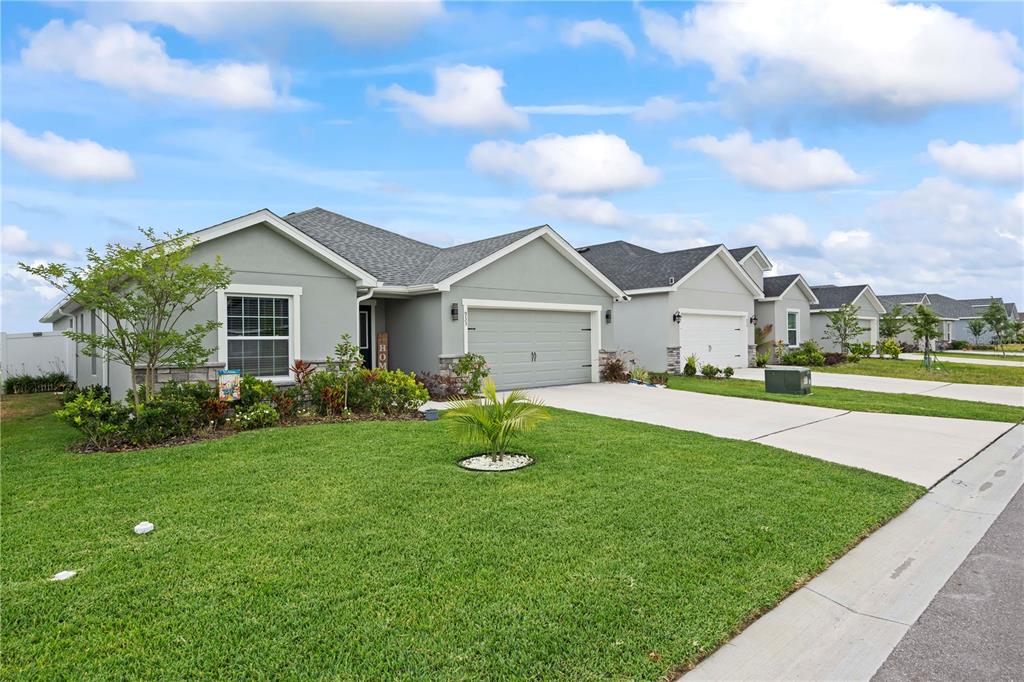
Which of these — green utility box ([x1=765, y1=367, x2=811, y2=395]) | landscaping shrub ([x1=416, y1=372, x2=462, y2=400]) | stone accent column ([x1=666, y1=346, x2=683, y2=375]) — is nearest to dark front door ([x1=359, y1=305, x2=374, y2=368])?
landscaping shrub ([x1=416, y1=372, x2=462, y2=400])

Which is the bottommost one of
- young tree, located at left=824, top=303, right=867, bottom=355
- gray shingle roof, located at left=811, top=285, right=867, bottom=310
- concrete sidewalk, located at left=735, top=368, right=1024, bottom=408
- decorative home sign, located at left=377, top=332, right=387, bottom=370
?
concrete sidewalk, located at left=735, top=368, right=1024, bottom=408

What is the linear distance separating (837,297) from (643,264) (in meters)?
17.0

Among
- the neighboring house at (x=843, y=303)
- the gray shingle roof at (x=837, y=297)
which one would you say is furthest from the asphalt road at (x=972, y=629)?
the gray shingle roof at (x=837, y=297)

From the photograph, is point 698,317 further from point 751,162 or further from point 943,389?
point 943,389

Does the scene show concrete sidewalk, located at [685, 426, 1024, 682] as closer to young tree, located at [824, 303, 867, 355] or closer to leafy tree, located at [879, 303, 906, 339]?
young tree, located at [824, 303, 867, 355]

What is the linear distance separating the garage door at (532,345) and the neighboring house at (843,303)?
19737 mm

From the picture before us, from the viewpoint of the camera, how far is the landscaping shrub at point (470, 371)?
43.3 ft

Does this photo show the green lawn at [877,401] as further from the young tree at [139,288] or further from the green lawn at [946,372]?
the young tree at [139,288]

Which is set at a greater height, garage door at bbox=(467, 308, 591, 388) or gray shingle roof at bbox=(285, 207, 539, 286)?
gray shingle roof at bbox=(285, 207, 539, 286)

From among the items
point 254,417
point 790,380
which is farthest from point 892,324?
point 254,417

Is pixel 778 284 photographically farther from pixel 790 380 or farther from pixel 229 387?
pixel 229 387

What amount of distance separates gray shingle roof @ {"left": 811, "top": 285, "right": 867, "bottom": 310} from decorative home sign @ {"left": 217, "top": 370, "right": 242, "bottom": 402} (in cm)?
3097

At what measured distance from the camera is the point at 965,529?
5.04 meters

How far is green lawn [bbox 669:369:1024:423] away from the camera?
11266 mm
